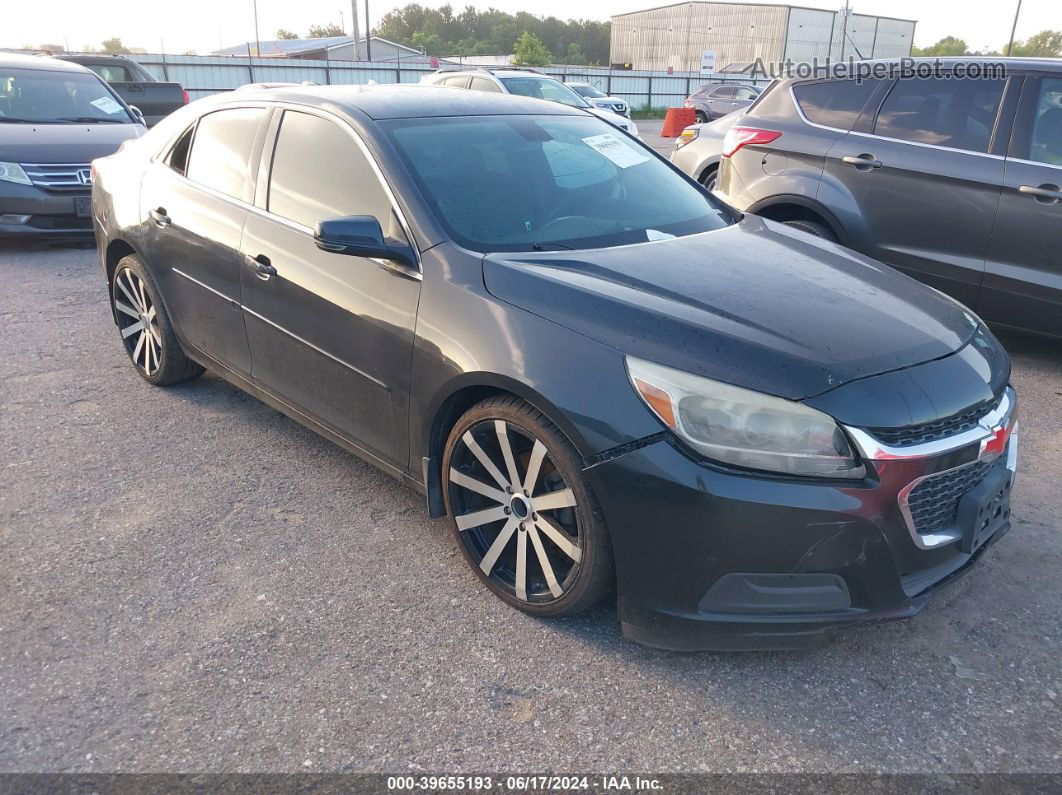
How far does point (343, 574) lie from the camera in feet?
10.4

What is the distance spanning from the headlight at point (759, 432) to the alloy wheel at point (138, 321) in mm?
3316

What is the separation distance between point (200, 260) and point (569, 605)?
2.48 metres

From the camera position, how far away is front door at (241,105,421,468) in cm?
314

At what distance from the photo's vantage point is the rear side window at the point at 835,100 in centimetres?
574

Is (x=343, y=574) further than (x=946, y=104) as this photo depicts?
No

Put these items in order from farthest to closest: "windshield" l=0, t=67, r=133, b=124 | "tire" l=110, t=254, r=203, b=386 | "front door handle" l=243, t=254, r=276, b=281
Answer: "windshield" l=0, t=67, r=133, b=124 < "tire" l=110, t=254, r=203, b=386 < "front door handle" l=243, t=254, r=276, b=281

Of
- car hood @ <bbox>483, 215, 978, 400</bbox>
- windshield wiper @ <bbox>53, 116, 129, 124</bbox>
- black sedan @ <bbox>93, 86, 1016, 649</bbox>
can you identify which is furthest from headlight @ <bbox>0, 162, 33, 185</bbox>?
car hood @ <bbox>483, 215, 978, 400</bbox>

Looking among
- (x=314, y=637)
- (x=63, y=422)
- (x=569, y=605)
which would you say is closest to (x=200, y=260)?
(x=63, y=422)

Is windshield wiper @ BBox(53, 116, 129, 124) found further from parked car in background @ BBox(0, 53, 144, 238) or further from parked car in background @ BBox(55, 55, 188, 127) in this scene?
parked car in background @ BBox(55, 55, 188, 127)

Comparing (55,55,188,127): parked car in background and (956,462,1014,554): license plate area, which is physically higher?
(55,55,188,127): parked car in background

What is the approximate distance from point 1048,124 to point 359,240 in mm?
4165

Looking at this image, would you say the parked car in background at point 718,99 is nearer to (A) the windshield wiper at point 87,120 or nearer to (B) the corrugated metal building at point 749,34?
(A) the windshield wiper at point 87,120

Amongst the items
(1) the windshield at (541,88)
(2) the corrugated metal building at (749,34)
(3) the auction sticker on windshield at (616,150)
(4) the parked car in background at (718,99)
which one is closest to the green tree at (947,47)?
(2) the corrugated metal building at (749,34)

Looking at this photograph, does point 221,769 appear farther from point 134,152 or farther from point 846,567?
point 134,152
